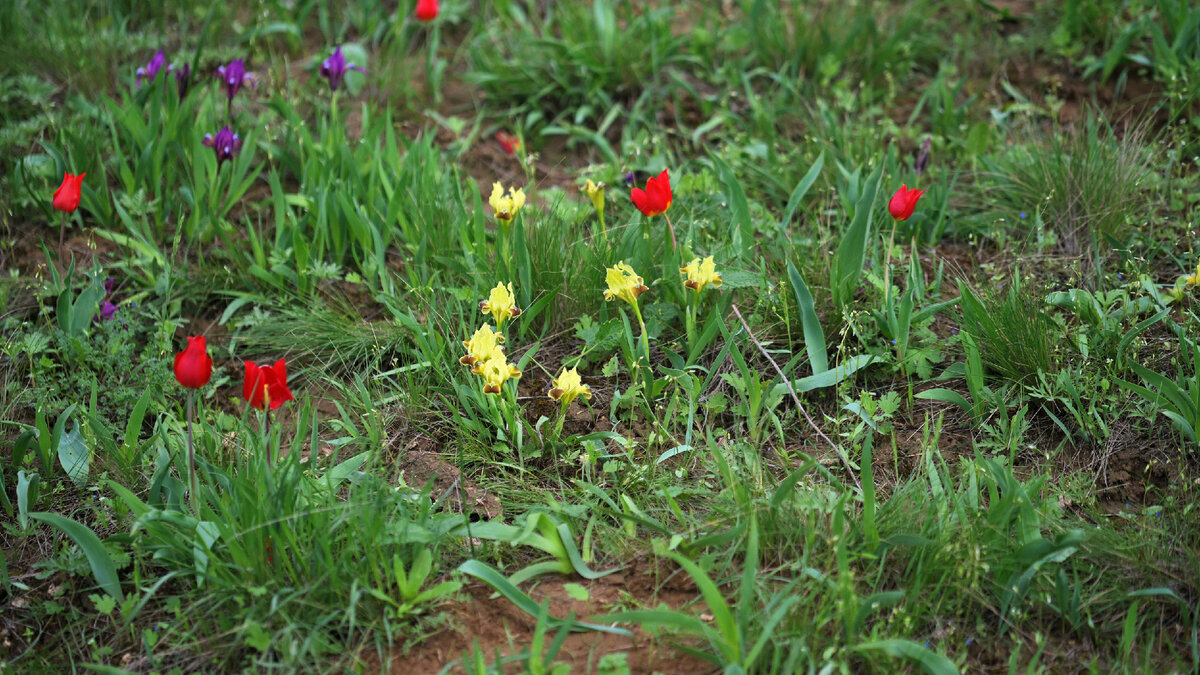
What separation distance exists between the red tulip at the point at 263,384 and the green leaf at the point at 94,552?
1.43ft

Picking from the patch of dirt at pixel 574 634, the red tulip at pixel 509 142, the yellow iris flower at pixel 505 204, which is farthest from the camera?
the red tulip at pixel 509 142

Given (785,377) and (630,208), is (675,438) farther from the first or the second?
(630,208)

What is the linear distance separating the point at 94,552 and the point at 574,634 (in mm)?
1005

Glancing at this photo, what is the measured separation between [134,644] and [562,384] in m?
1.03

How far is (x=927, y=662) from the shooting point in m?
1.64

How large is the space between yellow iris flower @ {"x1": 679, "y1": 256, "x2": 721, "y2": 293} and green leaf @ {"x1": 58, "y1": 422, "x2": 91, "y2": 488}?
1.52 m

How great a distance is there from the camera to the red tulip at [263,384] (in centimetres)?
183

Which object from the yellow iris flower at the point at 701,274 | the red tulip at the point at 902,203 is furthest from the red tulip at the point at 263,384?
the red tulip at the point at 902,203

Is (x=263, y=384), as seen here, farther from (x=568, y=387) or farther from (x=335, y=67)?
(x=335, y=67)

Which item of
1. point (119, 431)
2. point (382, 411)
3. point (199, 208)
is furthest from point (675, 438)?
point (199, 208)

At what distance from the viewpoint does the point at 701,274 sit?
7.38 feet

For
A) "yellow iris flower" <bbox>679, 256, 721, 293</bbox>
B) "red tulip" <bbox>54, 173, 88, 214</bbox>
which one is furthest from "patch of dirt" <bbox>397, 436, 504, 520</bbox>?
"red tulip" <bbox>54, 173, 88, 214</bbox>

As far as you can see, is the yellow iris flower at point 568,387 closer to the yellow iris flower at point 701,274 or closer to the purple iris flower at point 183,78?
the yellow iris flower at point 701,274

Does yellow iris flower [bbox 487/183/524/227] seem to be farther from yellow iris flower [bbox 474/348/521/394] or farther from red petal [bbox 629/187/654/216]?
yellow iris flower [bbox 474/348/521/394]
